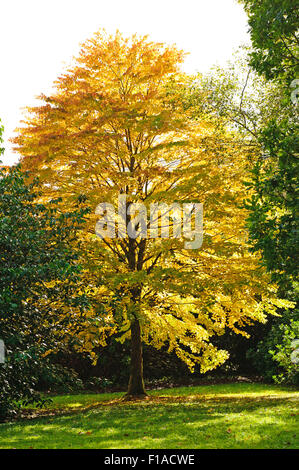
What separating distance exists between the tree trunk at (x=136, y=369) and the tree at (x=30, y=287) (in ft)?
11.6

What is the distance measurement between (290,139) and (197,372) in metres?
12.3

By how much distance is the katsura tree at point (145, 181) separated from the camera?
10031 mm

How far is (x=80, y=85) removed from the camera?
11.1 meters

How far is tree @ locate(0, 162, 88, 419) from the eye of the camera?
7.34 m

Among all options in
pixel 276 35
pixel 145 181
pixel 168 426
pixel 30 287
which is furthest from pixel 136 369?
pixel 276 35

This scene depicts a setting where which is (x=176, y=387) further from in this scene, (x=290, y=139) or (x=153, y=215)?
(x=290, y=139)

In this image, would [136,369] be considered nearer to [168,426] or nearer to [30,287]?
[168,426]

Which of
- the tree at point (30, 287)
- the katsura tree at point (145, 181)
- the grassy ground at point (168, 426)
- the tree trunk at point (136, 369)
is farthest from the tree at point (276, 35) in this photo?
the tree trunk at point (136, 369)

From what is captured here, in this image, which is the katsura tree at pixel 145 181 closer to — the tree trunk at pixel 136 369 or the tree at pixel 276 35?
the tree trunk at pixel 136 369

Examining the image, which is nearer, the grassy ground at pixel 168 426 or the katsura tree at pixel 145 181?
the grassy ground at pixel 168 426

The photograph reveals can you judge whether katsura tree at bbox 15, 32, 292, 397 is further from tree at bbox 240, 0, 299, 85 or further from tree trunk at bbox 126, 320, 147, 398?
tree at bbox 240, 0, 299, 85

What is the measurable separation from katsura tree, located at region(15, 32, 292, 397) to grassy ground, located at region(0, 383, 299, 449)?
1.57 metres

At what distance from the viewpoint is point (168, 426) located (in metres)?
7.81

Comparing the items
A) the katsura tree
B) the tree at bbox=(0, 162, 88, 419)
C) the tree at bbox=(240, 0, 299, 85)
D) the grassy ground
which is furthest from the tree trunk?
the tree at bbox=(240, 0, 299, 85)
